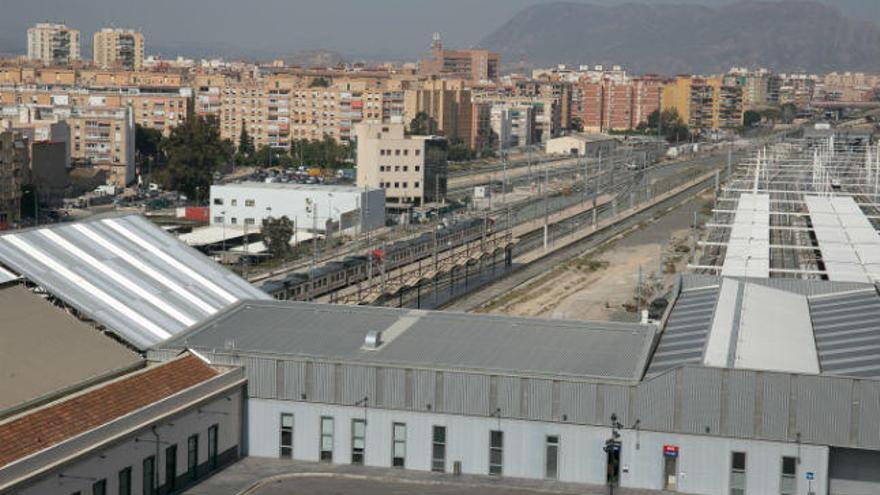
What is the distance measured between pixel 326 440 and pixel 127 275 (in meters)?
3.63

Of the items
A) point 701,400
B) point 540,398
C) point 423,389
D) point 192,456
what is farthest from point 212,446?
point 701,400

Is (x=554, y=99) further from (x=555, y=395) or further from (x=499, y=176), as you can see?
(x=555, y=395)

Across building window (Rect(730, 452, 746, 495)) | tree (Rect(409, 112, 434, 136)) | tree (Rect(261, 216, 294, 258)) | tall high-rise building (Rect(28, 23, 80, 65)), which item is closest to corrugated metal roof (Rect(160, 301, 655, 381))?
building window (Rect(730, 452, 746, 495))

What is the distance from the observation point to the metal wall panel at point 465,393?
45.4 feet

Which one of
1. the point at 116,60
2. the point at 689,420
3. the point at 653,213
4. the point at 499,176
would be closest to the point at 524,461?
the point at 689,420

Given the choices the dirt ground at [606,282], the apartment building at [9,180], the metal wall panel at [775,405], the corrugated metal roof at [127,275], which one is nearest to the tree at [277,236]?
the dirt ground at [606,282]

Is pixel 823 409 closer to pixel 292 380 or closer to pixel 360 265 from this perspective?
pixel 292 380

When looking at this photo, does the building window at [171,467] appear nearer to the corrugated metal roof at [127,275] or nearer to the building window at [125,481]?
the building window at [125,481]

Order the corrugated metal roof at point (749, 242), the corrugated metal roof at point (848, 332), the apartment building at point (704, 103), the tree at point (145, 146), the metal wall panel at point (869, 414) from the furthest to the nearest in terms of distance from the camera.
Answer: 1. the apartment building at point (704, 103)
2. the tree at point (145, 146)
3. the corrugated metal roof at point (749, 242)
4. the corrugated metal roof at point (848, 332)
5. the metal wall panel at point (869, 414)

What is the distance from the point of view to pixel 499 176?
66938 mm

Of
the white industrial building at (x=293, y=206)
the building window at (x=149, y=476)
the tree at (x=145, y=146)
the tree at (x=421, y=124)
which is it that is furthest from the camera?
the tree at (x=421, y=124)

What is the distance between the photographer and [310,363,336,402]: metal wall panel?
14.2 metres

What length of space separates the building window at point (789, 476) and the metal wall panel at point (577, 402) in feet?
6.02

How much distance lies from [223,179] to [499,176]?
48.3ft
